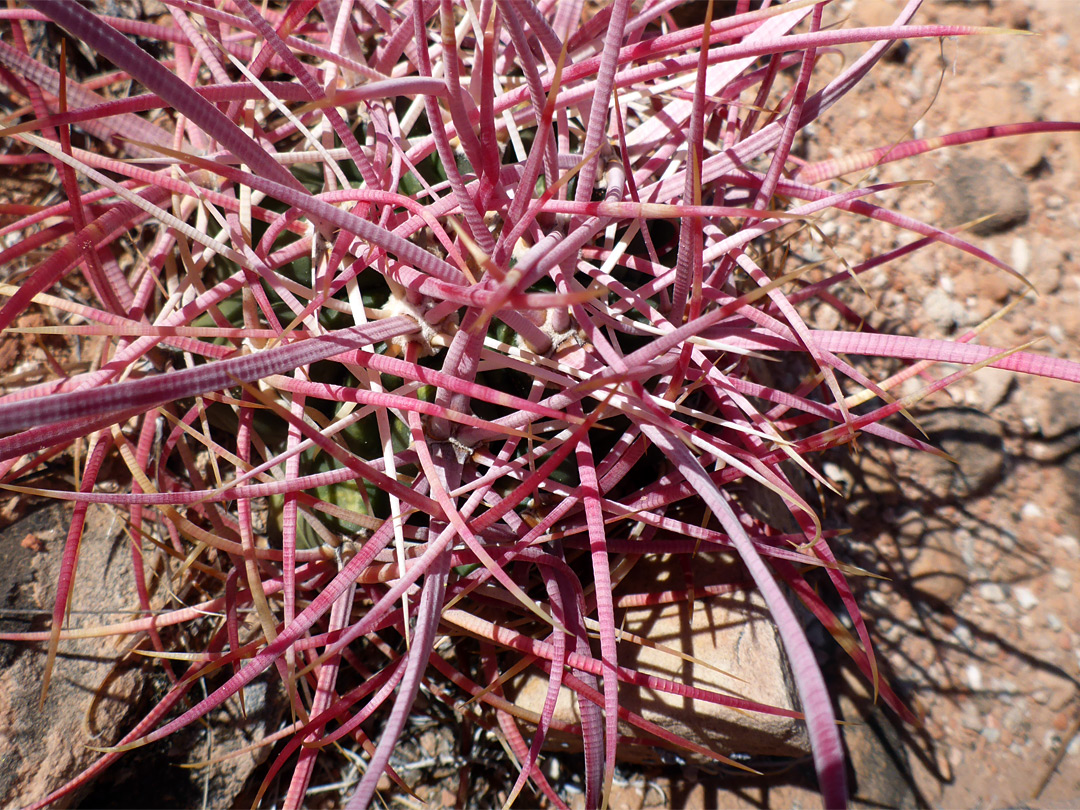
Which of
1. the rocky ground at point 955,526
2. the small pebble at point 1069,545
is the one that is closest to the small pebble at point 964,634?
the rocky ground at point 955,526

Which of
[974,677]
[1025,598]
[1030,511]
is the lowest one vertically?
[974,677]

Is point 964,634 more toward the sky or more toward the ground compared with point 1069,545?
more toward the ground

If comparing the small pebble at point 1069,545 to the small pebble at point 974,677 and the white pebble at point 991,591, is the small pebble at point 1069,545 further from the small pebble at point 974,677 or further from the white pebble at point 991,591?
the small pebble at point 974,677

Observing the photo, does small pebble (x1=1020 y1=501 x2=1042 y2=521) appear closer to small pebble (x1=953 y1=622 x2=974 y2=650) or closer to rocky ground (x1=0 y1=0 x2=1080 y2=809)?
rocky ground (x1=0 y1=0 x2=1080 y2=809)

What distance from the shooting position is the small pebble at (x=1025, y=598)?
2.92ft

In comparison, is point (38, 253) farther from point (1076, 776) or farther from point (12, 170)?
point (1076, 776)

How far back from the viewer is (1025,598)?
89 centimetres

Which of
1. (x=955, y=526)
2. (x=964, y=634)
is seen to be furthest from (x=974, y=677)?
(x=955, y=526)

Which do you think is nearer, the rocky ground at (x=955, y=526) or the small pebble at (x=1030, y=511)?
the rocky ground at (x=955, y=526)

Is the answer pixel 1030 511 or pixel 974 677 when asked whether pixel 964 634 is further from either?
pixel 1030 511

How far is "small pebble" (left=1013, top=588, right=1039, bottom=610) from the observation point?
889 millimetres

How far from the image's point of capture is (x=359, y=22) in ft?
2.30

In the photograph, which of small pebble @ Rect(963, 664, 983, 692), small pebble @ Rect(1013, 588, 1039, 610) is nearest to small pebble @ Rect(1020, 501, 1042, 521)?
small pebble @ Rect(1013, 588, 1039, 610)

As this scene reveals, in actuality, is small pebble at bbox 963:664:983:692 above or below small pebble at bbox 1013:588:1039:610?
below
